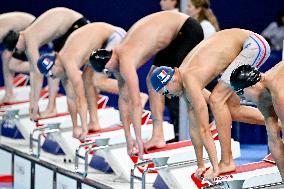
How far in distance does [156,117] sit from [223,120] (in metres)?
1.17

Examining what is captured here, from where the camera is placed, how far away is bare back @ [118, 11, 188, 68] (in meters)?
7.71

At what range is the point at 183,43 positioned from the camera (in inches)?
305

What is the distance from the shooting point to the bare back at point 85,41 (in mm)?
8570

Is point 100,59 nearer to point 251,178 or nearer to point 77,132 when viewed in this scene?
point 77,132

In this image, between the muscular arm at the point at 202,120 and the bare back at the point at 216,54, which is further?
the bare back at the point at 216,54

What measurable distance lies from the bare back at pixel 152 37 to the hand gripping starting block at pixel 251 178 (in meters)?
1.31

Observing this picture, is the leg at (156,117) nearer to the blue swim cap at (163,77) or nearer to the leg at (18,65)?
the blue swim cap at (163,77)

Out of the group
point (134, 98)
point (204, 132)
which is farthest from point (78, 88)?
point (204, 132)

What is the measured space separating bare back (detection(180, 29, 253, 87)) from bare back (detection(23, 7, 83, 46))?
279 centimetres

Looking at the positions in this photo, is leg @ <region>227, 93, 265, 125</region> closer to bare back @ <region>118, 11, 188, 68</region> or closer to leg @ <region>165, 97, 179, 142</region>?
bare back @ <region>118, 11, 188, 68</region>

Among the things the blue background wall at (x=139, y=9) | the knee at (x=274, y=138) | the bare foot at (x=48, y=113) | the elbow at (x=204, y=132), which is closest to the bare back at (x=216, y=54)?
the elbow at (x=204, y=132)

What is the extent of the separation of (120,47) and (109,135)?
39.0 inches

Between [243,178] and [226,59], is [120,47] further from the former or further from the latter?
[243,178]

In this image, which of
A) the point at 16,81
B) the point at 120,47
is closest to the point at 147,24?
the point at 120,47
